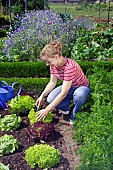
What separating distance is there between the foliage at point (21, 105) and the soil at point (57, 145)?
0.10m

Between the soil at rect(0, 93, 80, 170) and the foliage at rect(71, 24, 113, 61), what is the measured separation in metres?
2.94

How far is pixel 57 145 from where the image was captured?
425 centimetres

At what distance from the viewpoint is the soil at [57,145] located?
3773 mm

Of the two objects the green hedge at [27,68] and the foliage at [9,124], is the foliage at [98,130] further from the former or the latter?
the green hedge at [27,68]

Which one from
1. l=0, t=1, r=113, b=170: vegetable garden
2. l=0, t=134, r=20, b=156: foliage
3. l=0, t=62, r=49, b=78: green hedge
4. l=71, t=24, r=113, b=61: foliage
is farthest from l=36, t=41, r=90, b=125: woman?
l=71, t=24, r=113, b=61: foliage

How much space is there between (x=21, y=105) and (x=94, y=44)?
3.58 m

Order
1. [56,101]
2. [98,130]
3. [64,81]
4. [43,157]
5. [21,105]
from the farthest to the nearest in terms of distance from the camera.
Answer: [21,105], [64,81], [56,101], [98,130], [43,157]

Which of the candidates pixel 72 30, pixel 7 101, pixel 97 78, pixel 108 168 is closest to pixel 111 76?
pixel 97 78

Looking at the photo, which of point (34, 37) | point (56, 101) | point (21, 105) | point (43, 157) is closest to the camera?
point (43, 157)

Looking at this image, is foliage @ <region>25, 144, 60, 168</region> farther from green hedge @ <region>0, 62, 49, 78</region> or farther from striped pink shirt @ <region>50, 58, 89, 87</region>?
green hedge @ <region>0, 62, 49, 78</region>

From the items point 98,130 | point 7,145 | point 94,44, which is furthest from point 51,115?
point 94,44

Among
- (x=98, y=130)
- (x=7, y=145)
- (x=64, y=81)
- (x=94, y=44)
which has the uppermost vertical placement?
(x=64, y=81)

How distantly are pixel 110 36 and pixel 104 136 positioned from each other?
17.2 ft

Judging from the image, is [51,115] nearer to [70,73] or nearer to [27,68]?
[70,73]
